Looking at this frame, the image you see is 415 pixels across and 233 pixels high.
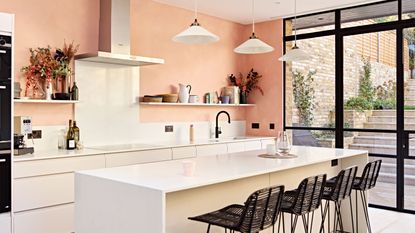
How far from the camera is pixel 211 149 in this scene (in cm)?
560

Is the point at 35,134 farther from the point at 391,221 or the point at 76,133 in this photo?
the point at 391,221

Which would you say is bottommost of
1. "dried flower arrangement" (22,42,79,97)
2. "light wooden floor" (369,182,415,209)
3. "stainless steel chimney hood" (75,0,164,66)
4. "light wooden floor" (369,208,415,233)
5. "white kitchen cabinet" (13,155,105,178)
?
"light wooden floor" (369,208,415,233)

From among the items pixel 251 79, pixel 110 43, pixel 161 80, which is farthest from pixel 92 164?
pixel 251 79

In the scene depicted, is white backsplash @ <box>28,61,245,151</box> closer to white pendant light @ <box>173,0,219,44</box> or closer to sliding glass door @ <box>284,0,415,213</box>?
white pendant light @ <box>173,0,219,44</box>

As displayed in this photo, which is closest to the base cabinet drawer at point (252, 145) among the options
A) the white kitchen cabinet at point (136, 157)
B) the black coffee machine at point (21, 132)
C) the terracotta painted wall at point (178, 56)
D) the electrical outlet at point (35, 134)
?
the terracotta painted wall at point (178, 56)

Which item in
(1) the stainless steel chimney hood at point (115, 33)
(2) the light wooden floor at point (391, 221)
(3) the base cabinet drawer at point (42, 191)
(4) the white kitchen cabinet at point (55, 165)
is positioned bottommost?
(2) the light wooden floor at point (391, 221)

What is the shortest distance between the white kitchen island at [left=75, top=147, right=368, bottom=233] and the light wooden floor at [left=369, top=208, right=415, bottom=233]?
1.81m

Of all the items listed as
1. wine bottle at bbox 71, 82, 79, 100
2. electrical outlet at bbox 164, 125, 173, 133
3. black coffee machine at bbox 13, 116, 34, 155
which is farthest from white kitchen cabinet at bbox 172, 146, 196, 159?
black coffee machine at bbox 13, 116, 34, 155

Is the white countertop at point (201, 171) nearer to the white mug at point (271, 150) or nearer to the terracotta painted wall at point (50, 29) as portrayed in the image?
the white mug at point (271, 150)

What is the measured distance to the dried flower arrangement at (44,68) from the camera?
433 centimetres

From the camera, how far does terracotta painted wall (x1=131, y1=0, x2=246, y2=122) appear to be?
18.3ft

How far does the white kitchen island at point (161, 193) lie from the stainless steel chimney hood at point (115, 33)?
1988 mm

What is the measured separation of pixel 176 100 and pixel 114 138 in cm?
109

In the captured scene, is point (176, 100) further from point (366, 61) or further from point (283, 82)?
point (366, 61)
